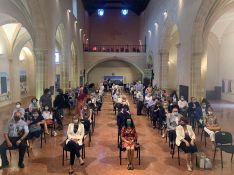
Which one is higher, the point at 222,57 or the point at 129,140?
the point at 222,57

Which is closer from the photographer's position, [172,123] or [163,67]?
[172,123]

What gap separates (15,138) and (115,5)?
1357 inches

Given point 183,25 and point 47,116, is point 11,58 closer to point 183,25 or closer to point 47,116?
point 47,116

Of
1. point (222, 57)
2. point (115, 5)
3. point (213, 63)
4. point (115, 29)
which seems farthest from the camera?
point (115, 29)

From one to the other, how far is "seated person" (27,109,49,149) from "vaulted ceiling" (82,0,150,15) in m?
28.0

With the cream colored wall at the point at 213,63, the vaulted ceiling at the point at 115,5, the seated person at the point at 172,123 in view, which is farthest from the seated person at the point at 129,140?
the vaulted ceiling at the point at 115,5

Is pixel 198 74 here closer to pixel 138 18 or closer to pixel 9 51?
pixel 9 51

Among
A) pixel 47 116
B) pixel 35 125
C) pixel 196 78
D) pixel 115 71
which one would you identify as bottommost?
pixel 35 125

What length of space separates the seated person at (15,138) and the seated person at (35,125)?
1034mm

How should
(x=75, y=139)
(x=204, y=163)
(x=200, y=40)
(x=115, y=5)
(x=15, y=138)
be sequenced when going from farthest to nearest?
(x=115, y=5) → (x=200, y=40) → (x=15, y=138) → (x=75, y=139) → (x=204, y=163)

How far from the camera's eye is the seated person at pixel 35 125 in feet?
29.7

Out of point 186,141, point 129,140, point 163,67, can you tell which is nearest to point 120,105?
point 129,140

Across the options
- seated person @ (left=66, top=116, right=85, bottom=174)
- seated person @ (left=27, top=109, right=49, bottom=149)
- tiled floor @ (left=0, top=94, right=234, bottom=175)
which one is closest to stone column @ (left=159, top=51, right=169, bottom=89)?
tiled floor @ (left=0, top=94, right=234, bottom=175)

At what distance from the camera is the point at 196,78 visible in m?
14.6
